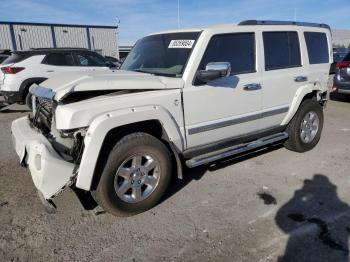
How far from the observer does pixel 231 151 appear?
171 inches

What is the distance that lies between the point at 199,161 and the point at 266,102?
1.43 metres

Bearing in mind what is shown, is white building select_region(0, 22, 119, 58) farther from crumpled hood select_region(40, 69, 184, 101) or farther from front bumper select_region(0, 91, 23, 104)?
crumpled hood select_region(40, 69, 184, 101)

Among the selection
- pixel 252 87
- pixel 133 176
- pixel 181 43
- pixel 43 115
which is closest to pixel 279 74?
pixel 252 87

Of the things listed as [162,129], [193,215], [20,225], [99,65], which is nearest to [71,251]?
[20,225]

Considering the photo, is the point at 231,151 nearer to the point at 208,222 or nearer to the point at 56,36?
the point at 208,222

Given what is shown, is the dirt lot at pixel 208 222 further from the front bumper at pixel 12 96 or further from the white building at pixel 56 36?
the white building at pixel 56 36

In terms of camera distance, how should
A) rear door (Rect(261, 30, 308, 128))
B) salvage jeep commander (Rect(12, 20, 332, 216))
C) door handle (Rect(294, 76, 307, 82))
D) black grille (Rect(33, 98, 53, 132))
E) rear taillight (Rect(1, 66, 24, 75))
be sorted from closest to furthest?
salvage jeep commander (Rect(12, 20, 332, 216)), black grille (Rect(33, 98, 53, 132)), rear door (Rect(261, 30, 308, 128)), door handle (Rect(294, 76, 307, 82)), rear taillight (Rect(1, 66, 24, 75))

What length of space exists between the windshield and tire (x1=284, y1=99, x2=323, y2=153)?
7.46ft

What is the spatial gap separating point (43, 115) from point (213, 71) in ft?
6.66

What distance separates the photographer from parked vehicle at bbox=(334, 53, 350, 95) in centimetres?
977

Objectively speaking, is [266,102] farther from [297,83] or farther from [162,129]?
[162,129]

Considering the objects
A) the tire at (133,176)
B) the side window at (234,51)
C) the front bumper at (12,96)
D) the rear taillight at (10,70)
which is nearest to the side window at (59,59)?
the rear taillight at (10,70)

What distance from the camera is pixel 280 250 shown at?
299cm

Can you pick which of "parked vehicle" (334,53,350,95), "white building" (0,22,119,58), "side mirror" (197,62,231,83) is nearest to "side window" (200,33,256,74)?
"side mirror" (197,62,231,83)
